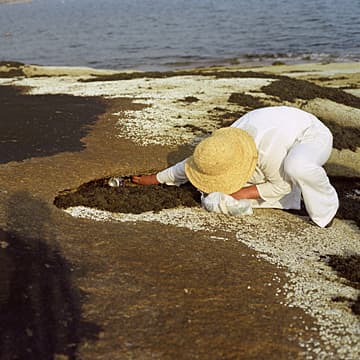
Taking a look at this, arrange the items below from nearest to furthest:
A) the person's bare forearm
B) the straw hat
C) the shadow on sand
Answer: the shadow on sand < the straw hat < the person's bare forearm

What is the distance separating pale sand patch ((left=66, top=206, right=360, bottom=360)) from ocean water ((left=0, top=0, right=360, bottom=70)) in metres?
17.1

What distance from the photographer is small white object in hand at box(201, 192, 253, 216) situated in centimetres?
458

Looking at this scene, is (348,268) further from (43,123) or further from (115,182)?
(43,123)

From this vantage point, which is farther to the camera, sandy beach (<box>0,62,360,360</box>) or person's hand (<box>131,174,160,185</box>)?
person's hand (<box>131,174,160,185</box>)

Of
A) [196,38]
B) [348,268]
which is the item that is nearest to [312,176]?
[348,268]

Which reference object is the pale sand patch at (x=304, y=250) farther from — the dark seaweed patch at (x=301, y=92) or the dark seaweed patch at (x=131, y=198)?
the dark seaweed patch at (x=301, y=92)

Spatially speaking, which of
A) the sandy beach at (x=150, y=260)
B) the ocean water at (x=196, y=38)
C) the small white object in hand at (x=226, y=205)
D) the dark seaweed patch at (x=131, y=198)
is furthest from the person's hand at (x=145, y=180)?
the ocean water at (x=196, y=38)

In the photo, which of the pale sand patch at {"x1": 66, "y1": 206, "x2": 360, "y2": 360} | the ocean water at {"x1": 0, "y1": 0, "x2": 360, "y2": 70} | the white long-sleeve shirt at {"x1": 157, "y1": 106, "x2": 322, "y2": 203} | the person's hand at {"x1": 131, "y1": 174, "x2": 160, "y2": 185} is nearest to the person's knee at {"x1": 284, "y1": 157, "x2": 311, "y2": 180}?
the white long-sleeve shirt at {"x1": 157, "y1": 106, "x2": 322, "y2": 203}

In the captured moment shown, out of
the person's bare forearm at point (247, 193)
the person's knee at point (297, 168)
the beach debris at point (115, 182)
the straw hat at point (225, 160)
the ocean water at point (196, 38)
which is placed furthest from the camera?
the ocean water at point (196, 38)

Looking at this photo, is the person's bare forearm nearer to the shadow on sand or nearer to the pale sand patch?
the pale sand patch

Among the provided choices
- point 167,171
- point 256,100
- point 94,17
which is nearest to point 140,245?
point 167,171

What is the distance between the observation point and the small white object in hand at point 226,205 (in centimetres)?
458

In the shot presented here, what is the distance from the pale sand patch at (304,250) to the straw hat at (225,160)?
258 millimetres

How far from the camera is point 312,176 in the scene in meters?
4.33
